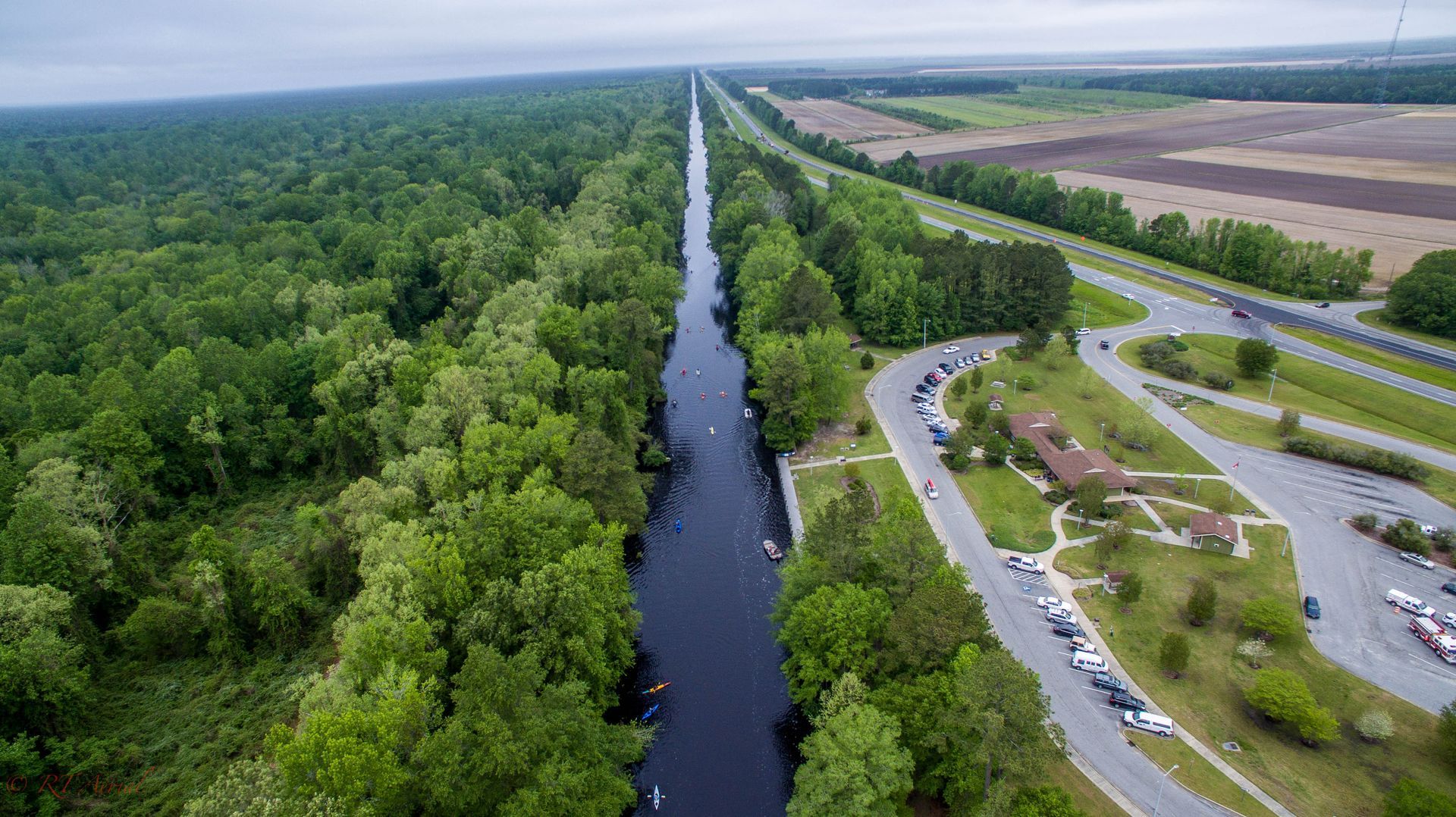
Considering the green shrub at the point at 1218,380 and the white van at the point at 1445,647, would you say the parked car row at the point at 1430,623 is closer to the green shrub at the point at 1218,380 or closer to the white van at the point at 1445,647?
the white van at the point at 1445,647

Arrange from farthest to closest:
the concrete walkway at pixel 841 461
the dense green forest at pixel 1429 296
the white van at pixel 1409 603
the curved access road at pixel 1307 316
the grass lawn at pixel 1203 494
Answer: the dense green forest at pixel 1429 296 < the curved access road at pixel 1307 316 < the concrete walkway at pixel 841 461 < the grass lawn at pixel 1203 494 < the white van at pixel 1409 603

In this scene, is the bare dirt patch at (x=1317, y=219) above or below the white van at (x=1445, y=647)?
above

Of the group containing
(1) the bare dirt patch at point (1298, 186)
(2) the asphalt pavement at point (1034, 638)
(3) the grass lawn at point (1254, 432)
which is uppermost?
(1) the bare dirt patch at point (1298, 186)

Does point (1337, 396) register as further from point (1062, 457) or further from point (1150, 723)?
point (1150, 723)

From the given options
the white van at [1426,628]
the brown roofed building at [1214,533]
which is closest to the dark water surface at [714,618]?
the brown roofed building at [1214,533]

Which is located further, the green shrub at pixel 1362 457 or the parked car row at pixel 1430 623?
the green shrub at pixel 1362 457

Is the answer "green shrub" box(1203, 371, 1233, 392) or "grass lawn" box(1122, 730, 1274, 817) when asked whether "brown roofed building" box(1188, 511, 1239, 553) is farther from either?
"green shrub" box(1203, 371, 1233, 392)

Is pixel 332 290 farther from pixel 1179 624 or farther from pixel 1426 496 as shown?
pixel 1426 496
